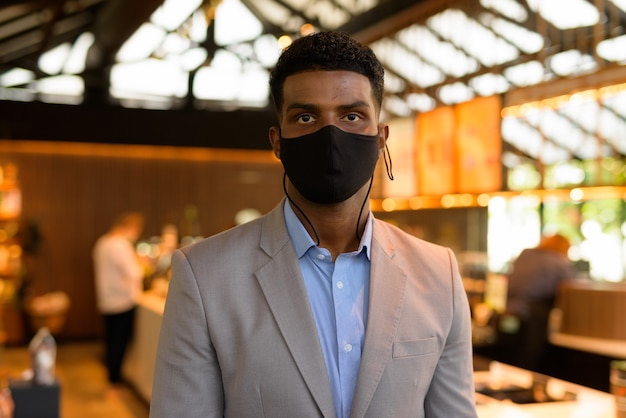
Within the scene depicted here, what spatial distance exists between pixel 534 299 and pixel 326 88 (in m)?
5.45

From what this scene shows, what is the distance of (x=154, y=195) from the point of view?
12.7 m

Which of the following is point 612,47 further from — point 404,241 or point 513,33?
point 404,241

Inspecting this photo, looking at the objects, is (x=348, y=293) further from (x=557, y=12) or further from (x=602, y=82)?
(x=557, y=12)

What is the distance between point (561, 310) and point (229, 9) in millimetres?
9285

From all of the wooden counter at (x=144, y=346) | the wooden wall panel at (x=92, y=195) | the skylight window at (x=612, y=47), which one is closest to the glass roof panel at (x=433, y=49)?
the skylight window at (x=612, y=47)

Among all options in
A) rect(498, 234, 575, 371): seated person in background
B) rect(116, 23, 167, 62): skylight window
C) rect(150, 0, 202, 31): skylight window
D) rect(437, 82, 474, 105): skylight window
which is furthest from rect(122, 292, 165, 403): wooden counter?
rect(150, 0, 202, 31): skylight window

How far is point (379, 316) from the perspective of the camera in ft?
4.97

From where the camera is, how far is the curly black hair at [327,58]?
1.49 m

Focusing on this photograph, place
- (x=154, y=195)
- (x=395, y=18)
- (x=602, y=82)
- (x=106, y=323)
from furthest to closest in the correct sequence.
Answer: (x=154, y=195), (x=106, y=323), (x=395, y=18), (x=602, y=82)

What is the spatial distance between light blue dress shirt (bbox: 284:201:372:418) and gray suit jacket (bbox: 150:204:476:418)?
32 millimetres

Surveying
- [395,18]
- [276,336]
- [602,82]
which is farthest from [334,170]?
[395,18]

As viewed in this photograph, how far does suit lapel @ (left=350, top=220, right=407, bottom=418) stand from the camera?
145 cm

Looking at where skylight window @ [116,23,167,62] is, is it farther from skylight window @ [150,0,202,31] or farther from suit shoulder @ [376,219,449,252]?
suit shoulder @ [376,219,449,252]

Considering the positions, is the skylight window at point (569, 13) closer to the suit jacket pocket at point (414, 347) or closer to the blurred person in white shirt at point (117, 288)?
the blurred person in white shirt at point (117, 288)
